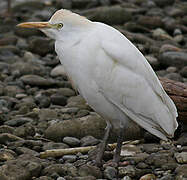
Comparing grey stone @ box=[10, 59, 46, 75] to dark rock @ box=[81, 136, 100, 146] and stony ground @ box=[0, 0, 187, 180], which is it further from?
dark rock @ box=[81, 136, 100, 146]

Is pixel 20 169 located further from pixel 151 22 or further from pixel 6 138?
pixel 151 22

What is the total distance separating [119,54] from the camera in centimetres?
574

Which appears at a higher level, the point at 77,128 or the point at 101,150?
the point at 101,150

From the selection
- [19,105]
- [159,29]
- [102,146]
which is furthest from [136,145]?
[159,29]

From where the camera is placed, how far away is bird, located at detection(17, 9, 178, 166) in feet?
18.8

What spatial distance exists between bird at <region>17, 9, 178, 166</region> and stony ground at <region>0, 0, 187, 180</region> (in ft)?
2.03

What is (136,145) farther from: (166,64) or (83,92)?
(166,64)

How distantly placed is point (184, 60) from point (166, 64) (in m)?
0.37

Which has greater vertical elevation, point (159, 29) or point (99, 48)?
point (99, 48)

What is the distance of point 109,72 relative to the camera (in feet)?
19.0

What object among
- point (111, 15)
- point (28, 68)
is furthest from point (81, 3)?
point (28, 68)

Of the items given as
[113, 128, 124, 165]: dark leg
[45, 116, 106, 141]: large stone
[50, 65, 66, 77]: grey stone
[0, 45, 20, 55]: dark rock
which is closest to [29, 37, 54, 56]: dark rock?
[0, 45, 20, 55]: dark rock

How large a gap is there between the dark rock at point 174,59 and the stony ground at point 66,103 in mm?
18

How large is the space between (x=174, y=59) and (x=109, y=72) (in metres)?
4.66
